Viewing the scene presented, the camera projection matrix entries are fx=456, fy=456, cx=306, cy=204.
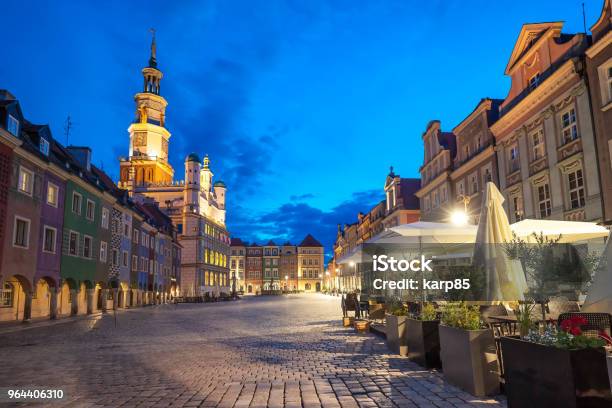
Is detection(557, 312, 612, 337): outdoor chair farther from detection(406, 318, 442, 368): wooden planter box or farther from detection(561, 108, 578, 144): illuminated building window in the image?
detection(561, 108, 578, 144): illuminated building window

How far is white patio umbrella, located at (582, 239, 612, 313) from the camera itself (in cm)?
704

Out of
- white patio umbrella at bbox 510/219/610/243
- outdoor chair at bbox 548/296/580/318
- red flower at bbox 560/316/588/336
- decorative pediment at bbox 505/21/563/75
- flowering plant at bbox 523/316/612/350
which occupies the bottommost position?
outdoor chair at bbox 548/296/580/318

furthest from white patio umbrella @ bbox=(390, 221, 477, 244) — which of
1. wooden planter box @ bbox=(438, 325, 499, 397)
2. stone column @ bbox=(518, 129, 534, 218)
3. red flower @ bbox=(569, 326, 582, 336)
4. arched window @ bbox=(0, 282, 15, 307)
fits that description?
arched window @ bbox=(0, 282, 15, 307)

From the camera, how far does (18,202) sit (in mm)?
21781

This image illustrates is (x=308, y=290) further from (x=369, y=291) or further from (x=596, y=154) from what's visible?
(x=596, y=154)

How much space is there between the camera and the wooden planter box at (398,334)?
31.6 ft

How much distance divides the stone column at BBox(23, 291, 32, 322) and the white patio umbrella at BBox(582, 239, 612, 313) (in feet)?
76.0

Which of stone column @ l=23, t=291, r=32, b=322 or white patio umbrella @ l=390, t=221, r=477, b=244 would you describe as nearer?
white patio umbrella @ l=390, t=221, r=477, b=244

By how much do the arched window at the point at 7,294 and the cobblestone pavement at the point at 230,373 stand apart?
11107 millimetres

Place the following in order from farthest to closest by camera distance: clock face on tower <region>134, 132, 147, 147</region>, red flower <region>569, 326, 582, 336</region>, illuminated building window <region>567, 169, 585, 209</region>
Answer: clock face on tower <region>134, 132, 147, 147</region> → illuminated building window <region>567, 169, 585, 209</region> → red flower <region>569, 326, 582, 336</region>

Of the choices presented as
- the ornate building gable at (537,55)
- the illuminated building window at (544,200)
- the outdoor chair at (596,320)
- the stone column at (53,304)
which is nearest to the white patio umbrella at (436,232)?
A: the outdoor chair at (596,320)

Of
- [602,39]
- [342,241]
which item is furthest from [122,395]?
[342,241]

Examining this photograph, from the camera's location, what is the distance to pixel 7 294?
23250 millimetres

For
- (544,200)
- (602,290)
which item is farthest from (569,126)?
(602,290)
